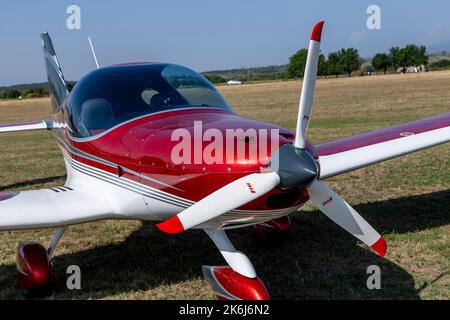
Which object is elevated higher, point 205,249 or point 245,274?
point 245,274

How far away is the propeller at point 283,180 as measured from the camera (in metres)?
3.57

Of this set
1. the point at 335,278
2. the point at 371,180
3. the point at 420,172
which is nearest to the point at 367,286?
the point at 335,278

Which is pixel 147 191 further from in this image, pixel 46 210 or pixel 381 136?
pixel 381 136

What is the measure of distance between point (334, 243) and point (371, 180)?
3.58m

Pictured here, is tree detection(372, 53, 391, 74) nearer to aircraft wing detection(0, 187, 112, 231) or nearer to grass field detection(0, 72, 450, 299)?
Answer: grass field detection(0, 72, 450, 299)

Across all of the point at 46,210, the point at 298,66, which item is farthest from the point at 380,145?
the point at 298,66

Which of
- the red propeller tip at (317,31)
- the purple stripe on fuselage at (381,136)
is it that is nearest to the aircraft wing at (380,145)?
the purple stripe on fuselage at (381,136)

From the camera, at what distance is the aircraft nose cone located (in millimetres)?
3555

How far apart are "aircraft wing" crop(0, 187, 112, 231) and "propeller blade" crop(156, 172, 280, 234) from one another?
1.27 meters

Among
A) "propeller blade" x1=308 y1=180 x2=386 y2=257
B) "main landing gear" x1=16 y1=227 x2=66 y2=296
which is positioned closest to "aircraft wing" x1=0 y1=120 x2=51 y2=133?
"main landing gear" x1=16 y1=227 x2=66 y2=296

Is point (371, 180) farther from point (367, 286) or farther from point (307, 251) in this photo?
point (367, 286)

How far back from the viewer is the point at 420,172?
387 inches

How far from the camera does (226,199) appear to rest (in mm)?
3766

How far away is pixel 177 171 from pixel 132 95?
130 cm
